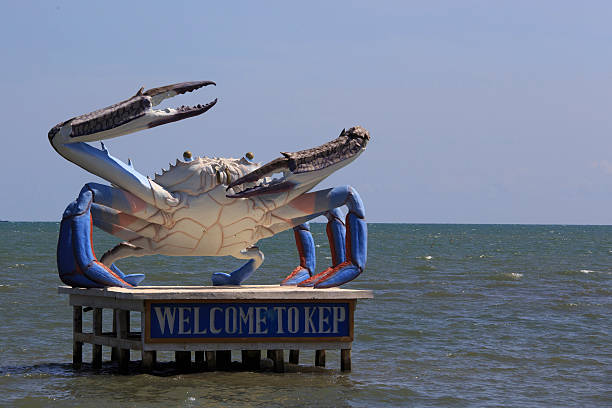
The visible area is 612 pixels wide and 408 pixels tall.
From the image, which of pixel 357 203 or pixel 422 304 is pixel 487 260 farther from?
pixel 357 203

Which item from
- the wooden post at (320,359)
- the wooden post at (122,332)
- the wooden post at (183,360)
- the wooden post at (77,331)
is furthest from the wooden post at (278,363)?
the wooden post at (77,331)

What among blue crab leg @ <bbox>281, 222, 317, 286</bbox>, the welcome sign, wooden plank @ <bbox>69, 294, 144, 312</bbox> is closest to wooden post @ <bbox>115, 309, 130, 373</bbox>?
wooden plank @ <bbox>69, 294, 144, 312</bbox>

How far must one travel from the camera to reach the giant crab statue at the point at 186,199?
11.6 meters

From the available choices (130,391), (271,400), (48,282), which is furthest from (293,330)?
(48,282)

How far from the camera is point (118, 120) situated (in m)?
11.7

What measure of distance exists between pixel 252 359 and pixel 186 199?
7.18ft

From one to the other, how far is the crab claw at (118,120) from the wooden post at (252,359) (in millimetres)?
2981

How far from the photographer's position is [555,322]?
69.7 ft

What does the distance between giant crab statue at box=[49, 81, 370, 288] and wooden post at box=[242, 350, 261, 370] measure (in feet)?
3.38

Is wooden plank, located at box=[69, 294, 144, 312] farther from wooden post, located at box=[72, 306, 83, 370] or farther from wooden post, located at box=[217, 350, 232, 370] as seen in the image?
wooden post, located at box=[217, 350, 232, 370]

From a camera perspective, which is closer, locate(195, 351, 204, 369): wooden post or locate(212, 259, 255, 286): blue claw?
locate(195, 351, 204, 369): wooden post

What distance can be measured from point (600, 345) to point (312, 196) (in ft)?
25.0

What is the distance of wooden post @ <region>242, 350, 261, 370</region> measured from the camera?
41.8 ft

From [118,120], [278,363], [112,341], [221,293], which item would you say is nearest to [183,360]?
[112,341]
